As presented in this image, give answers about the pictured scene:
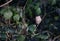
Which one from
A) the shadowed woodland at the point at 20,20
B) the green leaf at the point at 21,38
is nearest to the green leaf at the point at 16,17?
the shadowed woodland at the point at 20,20

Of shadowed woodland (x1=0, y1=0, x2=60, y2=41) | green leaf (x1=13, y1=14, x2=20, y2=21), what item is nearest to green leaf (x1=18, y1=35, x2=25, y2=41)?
shadowed woodland (x1=0, y1=0, x2=60, y2=41)

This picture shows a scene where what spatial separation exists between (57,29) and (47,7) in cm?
25

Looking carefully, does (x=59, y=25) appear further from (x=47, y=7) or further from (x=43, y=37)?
(x=43, y=37)

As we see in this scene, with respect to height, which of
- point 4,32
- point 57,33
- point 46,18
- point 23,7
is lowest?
point 57,33

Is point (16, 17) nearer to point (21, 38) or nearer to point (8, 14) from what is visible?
point (8, 14)

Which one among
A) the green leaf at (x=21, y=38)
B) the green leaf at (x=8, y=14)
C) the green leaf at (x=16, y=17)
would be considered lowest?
the green leaf at (x=21, y=38)

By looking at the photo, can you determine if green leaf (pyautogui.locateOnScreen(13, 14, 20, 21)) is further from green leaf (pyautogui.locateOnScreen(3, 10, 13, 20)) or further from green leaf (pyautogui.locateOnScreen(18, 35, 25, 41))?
green leaf (pyautogui.locateOnScreen(18, 35, 25, 41))

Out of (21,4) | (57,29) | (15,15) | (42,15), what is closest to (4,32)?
(15,15)

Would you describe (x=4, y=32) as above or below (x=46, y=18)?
above

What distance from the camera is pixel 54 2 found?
2.22 m

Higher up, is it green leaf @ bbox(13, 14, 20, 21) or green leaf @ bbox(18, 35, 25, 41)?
green leaf @ bbox(13, 14, 20, 21)

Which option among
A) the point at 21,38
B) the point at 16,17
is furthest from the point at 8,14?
the point at 21,38

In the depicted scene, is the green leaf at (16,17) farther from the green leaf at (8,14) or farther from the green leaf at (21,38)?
the green leaf at (21,38)

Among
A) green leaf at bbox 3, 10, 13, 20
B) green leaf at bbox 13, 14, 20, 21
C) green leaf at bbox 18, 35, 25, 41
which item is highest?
green leaf at bbox 3, 10, 13, 20
